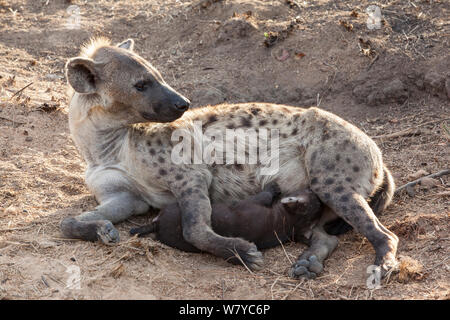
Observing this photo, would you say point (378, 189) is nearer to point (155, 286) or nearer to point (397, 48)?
point (155, 286)

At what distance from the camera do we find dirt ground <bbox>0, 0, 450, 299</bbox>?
3387mm

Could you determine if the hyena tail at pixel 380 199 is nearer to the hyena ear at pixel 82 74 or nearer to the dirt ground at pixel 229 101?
the dirt ground at pixel 229 101

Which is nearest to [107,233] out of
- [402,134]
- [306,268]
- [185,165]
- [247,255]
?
[185,165]

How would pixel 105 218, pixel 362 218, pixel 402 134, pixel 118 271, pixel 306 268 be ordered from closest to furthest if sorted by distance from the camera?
pixel 118 271 < pixel 306 268 < pixel 362 218 < pixel 105 218 < pixel 402 134

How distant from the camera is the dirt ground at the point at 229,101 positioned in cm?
339

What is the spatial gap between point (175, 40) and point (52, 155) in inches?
105

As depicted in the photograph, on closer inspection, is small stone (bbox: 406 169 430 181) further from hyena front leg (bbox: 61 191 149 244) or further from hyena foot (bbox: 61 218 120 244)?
hyena foot (bbox: 61 218 120 244)

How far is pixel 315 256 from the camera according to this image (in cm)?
366

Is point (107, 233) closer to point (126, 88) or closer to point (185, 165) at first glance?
point (185, 165)

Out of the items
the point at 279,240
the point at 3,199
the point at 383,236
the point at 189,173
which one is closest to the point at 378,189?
the point at 383,236

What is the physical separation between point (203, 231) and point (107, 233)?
577mm

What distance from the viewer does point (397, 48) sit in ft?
20.1

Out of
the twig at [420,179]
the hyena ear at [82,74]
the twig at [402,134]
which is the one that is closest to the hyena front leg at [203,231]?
the hyena ear at [82,74]

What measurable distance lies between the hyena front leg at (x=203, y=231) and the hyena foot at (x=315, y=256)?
0.23m
